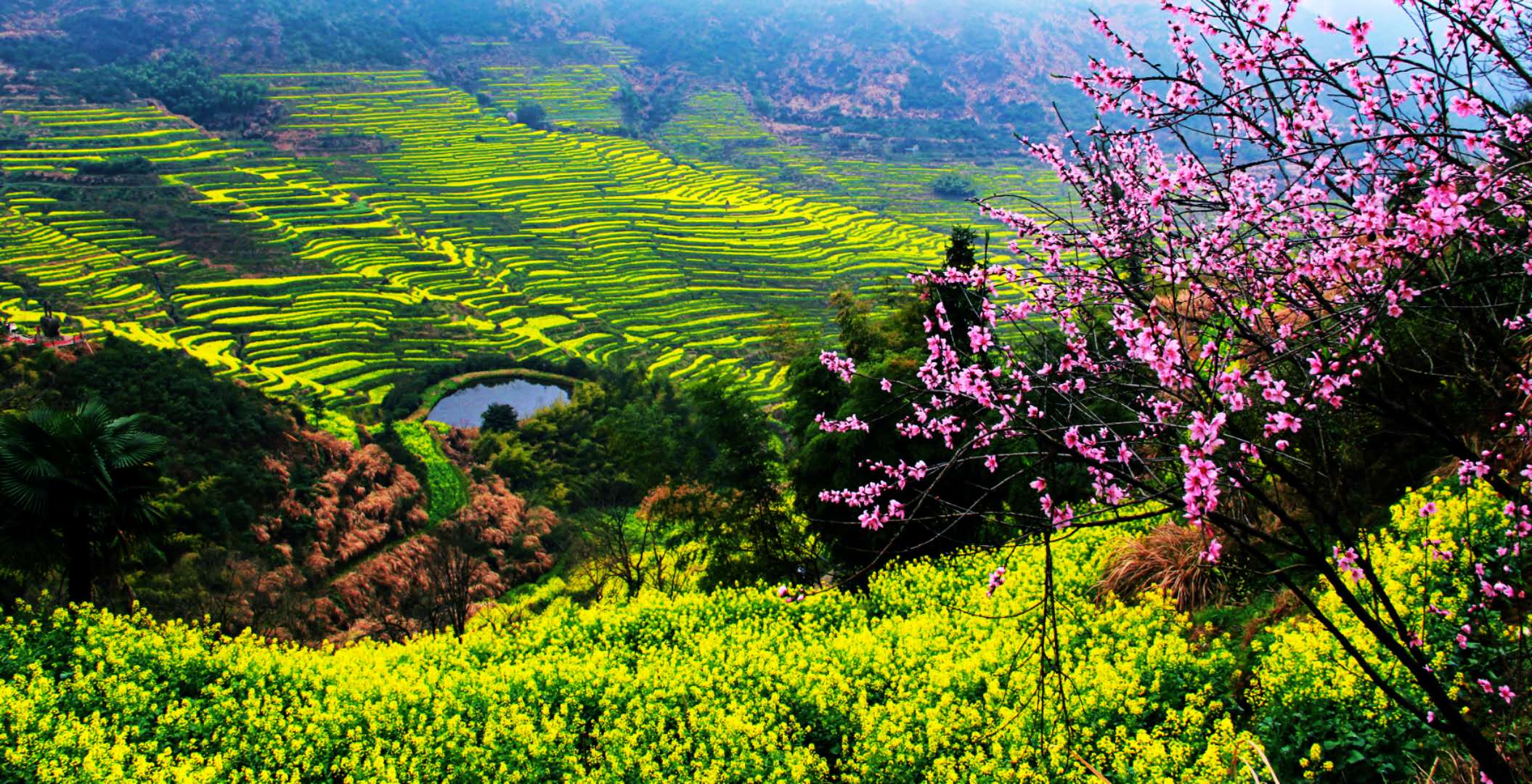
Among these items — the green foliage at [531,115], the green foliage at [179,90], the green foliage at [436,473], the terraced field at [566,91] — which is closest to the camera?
the green foliage at [436,473]

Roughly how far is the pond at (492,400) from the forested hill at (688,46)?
64694mm

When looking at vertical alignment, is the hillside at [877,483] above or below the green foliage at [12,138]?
above

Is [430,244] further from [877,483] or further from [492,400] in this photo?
[877,483]

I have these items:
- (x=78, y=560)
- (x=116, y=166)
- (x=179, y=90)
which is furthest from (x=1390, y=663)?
(x=179, y=90)

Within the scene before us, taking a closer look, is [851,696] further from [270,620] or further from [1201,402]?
[270,620]

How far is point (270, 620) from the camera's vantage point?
786 inches

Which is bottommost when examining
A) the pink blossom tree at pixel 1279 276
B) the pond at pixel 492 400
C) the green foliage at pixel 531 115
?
the pond at pixel 492 400

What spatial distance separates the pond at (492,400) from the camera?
43.2 metres

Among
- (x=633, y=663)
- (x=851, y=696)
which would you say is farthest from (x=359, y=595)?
(x=851, y=696)

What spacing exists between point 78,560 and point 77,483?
4.04 feet

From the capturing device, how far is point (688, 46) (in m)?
136

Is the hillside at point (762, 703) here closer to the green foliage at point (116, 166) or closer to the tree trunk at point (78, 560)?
the tree trunk at point (78, 560)

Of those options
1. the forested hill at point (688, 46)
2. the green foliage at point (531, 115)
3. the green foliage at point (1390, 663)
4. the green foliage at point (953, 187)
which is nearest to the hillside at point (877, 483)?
the green foliage at point (1390, 663)

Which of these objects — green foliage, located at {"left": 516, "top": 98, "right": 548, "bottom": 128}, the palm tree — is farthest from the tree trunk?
green foliage, located at {"left": 516, "top": 98, "right": 548, "bottom": 128}
